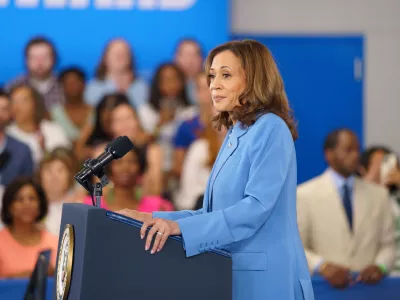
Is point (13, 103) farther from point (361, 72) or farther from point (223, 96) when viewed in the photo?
point (223, 96)

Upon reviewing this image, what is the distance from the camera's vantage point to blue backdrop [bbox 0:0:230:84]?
7.01 metres

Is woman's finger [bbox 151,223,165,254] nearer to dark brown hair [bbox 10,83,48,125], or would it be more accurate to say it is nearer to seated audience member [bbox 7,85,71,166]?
seated audience member [bbox 7,85,71,166]

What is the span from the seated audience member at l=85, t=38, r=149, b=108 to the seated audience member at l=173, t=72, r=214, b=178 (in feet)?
1.44

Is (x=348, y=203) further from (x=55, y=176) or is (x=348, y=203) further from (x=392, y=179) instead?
(x=55, y=176)

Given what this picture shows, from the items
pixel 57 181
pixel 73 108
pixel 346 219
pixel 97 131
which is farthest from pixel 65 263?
pixel 73 108

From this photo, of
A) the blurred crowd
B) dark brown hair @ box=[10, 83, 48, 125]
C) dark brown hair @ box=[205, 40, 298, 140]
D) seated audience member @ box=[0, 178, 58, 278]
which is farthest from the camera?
dark brown hair @ box=[10, 83, 48, 125]

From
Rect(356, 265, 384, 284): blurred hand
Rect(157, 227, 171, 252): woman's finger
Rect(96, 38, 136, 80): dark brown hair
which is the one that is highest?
Rect(96, 38, 136, 80): dark brown hair

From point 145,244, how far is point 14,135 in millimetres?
4835

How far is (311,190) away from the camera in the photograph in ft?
16.9

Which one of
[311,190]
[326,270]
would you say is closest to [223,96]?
[326,270]

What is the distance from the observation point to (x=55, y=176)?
21.1 ft

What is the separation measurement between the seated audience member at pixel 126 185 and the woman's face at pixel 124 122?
692 millimetres

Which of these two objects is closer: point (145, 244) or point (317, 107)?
point (145, 244)

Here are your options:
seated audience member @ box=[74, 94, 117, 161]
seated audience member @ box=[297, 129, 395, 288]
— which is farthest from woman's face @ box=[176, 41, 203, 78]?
seated audience member @ box=[297, 129, 395, 288]
